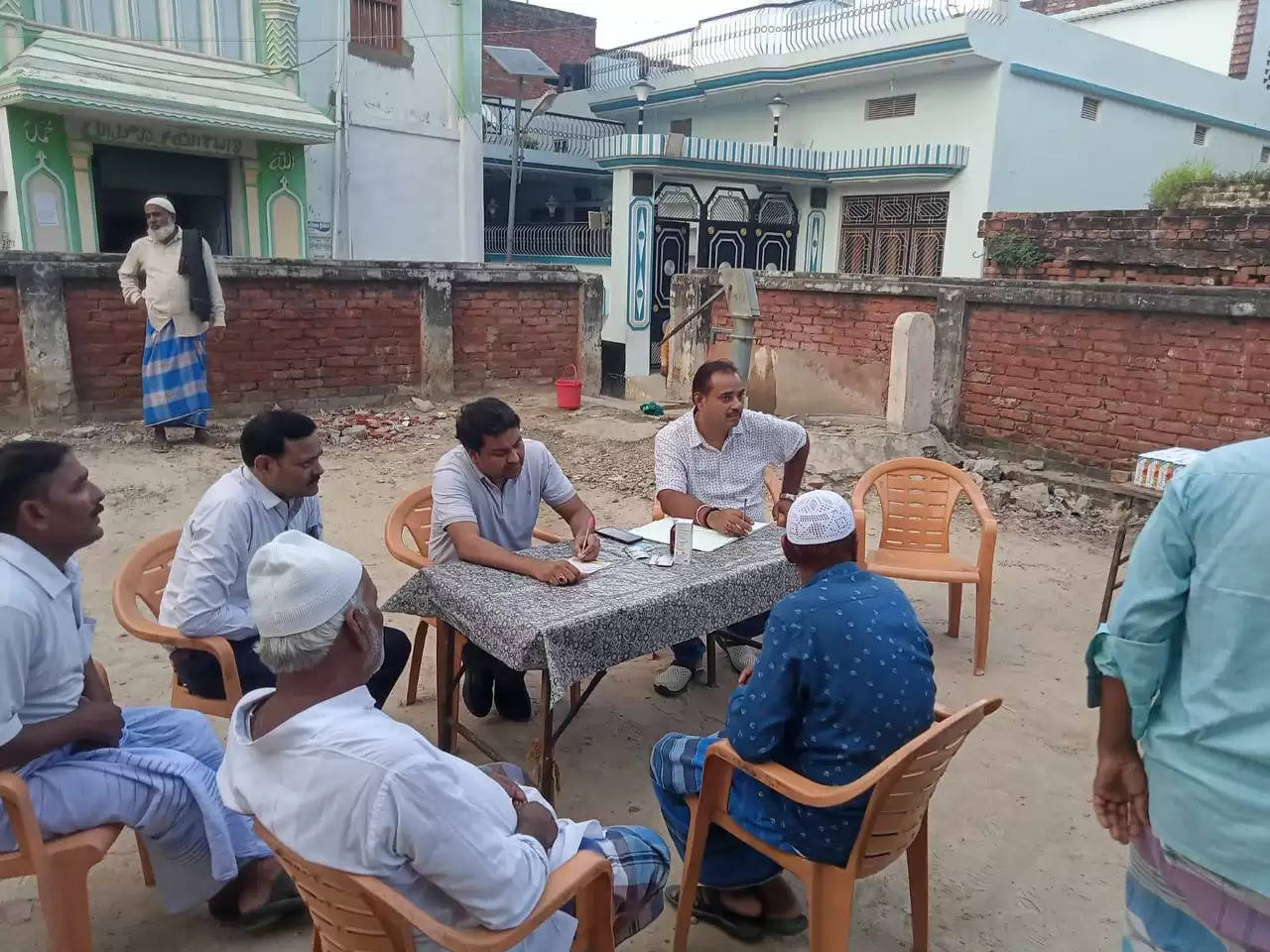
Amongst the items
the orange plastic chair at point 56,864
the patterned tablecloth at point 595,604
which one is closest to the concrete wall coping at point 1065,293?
the patterned tablecloth at point 595,604

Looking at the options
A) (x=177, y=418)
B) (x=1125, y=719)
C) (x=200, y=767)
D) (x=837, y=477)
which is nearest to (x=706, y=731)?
(x=200, y=767)

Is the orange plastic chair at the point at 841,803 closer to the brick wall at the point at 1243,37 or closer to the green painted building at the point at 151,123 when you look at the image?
the green painted building at the point at 151,123

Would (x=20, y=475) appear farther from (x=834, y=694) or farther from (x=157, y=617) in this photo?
(x=834, y=694)

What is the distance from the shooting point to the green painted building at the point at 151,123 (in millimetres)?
10453

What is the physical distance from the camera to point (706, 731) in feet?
11.6

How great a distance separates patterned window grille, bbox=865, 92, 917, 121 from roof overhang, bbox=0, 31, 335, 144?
8.41m

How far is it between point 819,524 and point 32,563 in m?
1.76

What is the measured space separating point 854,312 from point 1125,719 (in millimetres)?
7123

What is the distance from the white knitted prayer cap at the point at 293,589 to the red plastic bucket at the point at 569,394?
7882 millimetres

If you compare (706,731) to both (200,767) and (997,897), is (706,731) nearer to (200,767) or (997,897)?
(997,897)

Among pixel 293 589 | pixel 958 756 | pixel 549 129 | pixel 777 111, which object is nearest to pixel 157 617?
pixel 293 589

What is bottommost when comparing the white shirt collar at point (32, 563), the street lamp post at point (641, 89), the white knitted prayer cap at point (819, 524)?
the white shirt collar at point (32, 563)

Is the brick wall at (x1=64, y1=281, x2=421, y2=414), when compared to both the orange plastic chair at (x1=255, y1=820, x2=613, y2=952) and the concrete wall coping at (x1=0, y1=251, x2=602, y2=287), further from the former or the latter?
the orange plastic chair at (x1=255, y1=820, x2=613, y2=952)

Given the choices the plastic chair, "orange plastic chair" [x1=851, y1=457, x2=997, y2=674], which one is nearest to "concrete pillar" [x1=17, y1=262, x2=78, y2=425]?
the plastic chair
